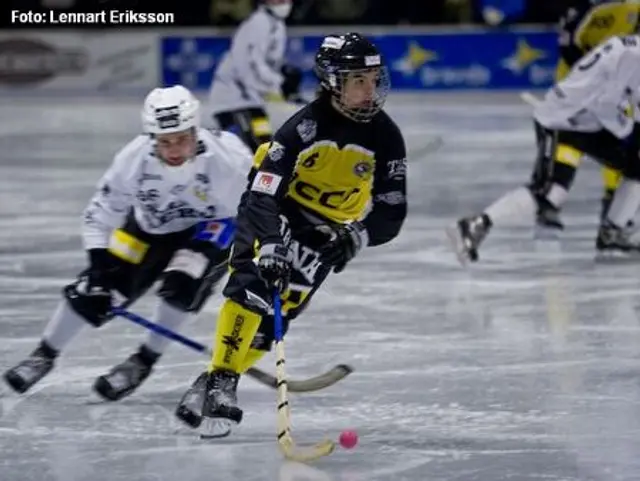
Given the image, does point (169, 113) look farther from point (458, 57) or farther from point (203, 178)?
point (458, 57)

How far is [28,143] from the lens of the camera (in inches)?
483

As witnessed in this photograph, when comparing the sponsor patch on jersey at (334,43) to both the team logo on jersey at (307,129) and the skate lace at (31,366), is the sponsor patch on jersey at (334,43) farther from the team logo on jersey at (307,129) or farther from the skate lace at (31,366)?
the skate lace at (31,366)

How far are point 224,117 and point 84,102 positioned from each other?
18.3 feet

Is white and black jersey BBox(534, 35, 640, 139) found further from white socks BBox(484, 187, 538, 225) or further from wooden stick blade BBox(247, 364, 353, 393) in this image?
wooden stick blade BBox(247, 364, 353, 393)

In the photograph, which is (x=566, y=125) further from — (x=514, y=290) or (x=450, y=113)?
(x=450, y=113)

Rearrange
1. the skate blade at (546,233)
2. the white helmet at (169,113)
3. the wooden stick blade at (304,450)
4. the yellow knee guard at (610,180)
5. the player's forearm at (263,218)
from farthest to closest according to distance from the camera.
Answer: the yellow knee guard at (610,180), the skate blade at (546,233), the white helmet at (169,113), the player's forearm at (263,218), the wooden stick blade at (304,450)

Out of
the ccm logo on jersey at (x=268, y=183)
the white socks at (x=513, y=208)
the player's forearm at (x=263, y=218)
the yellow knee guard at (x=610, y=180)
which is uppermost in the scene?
the ccm logo on jersey at (x=268, y=183)

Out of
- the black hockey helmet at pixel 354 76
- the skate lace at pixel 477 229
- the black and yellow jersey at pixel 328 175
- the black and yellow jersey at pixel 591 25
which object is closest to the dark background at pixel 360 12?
the black and yellow jersey at pixel 591 25

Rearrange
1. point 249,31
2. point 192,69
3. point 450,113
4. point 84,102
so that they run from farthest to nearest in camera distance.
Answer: point 192,69
point 84,102
point 450,113
point 249,31

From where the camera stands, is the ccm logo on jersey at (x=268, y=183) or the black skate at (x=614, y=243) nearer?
the ccm logo on jersey at (x=268, y=183)

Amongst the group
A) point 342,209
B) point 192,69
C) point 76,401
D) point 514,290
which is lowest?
point 192,69

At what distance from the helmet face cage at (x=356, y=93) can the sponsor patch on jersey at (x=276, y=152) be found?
0.19m

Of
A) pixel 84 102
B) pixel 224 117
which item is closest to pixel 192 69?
pixel 84 102

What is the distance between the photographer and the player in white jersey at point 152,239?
494cm
